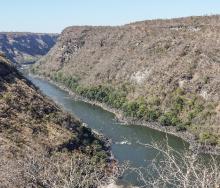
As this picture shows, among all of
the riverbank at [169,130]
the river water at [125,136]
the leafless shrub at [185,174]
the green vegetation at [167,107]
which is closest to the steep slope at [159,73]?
the green vegetation at [167,107]

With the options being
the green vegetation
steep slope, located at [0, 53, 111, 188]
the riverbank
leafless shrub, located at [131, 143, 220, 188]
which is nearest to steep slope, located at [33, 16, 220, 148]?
the green vegetation

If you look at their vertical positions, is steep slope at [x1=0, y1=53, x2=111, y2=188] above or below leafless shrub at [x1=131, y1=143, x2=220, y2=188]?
below

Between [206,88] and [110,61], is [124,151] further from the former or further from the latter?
[110,61]

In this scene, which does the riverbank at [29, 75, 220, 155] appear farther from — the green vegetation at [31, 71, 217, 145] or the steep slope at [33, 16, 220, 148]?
the steep slope at [33, 16, 220, 148]

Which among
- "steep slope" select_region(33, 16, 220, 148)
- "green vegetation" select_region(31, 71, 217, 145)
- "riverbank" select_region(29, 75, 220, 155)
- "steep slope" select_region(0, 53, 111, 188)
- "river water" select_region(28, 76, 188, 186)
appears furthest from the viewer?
"steep slope" select_region(33, 16, 220, 148)

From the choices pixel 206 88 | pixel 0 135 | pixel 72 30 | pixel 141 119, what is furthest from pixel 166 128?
pixel 72 30

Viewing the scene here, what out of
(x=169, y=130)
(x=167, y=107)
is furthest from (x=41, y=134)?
(x=167, y=107)
